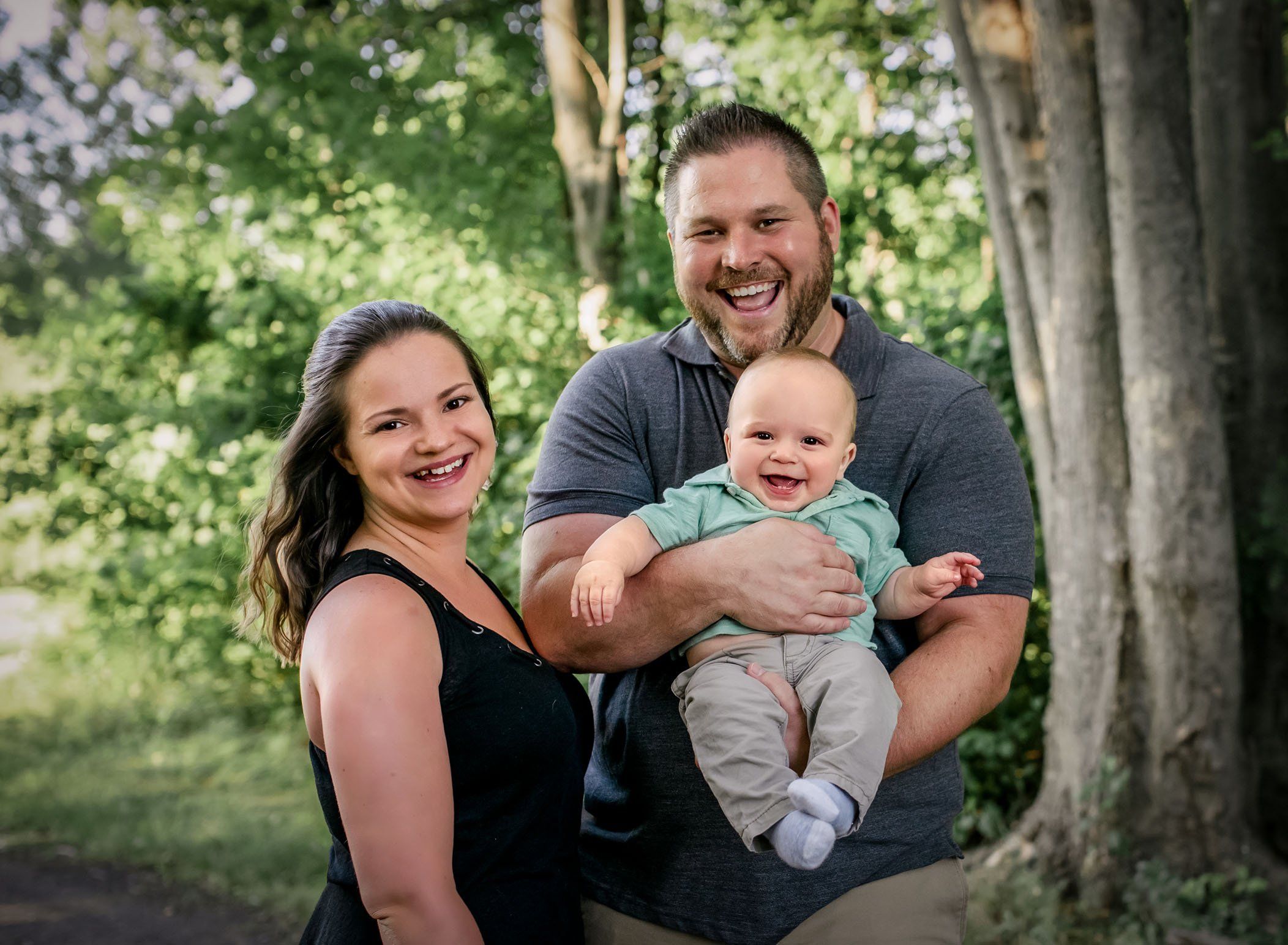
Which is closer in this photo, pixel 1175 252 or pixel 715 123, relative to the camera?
pixel 715 123

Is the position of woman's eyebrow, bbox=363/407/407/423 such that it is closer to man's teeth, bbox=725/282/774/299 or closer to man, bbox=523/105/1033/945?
man, bbox=523/105/1033/945

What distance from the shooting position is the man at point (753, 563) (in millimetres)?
2021

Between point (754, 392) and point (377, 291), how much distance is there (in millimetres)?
4855

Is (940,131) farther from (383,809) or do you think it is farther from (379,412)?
(383,809)

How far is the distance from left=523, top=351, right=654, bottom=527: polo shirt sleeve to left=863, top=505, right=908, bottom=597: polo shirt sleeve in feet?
1.61

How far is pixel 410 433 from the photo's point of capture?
2025 millimetres

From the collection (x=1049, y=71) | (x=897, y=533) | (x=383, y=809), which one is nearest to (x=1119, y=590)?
(x=1049, y=71)

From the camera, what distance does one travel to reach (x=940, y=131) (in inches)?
295

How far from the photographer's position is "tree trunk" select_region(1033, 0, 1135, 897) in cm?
409

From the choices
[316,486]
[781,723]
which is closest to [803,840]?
[781,723]

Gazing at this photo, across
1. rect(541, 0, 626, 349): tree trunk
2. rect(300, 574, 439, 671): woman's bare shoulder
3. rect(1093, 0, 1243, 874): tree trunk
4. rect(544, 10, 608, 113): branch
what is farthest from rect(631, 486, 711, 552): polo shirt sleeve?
rect(544, 10, 608, 113): branch

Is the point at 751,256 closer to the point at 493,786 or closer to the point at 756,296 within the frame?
the point at 756,296

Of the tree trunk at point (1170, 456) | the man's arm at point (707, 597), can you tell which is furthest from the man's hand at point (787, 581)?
the tree trunk at point (1170, 456)

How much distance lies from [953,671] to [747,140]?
122cm
